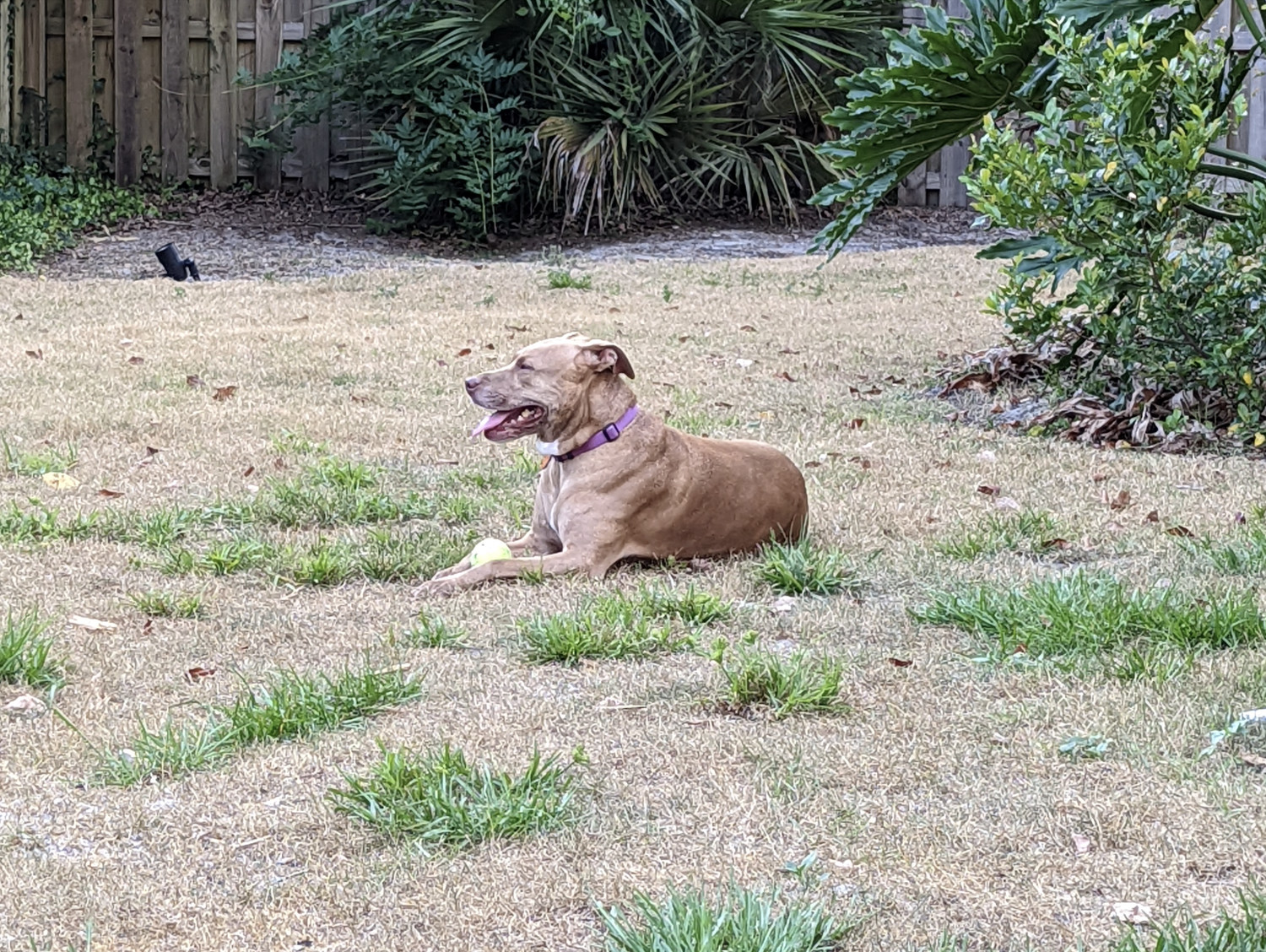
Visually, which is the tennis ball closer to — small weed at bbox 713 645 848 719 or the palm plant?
small weed at bbox 713 645 848 719

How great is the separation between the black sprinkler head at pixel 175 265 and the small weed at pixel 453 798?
9128mm

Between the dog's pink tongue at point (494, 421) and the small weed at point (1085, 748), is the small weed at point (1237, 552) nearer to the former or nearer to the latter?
the small weed at point (1085, 748)

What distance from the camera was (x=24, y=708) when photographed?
11.8ft

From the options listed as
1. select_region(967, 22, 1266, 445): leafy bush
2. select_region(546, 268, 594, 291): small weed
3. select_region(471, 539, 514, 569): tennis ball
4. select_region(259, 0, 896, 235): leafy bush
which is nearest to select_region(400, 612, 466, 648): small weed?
select_region(471, 539, 514, 569): tennis ball

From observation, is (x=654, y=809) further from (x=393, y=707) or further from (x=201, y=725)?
(x=201, y=725)

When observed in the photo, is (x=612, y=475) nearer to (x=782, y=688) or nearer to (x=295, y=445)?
(x=782, y=688)

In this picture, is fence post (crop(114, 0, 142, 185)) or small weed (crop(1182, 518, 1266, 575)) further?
fence post (crop(114, 0, 142, 185))

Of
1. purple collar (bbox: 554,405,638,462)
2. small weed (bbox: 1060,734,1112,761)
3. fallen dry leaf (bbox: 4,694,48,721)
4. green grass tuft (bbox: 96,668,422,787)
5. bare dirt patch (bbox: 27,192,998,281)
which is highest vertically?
bare dirt patch (bbox: 27,192,998,281)

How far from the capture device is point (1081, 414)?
7.02 meters

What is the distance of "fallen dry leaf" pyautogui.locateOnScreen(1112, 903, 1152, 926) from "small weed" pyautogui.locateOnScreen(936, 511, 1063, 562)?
2304 millimetres

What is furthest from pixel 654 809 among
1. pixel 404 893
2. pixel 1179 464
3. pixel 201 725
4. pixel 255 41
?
pixel 255 41

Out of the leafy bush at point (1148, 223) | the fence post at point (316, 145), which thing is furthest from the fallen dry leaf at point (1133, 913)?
the fence post at point (316, 145)

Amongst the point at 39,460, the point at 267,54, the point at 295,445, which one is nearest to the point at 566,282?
the point at 295,445

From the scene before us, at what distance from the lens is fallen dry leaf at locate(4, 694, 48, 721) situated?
3.56 m
